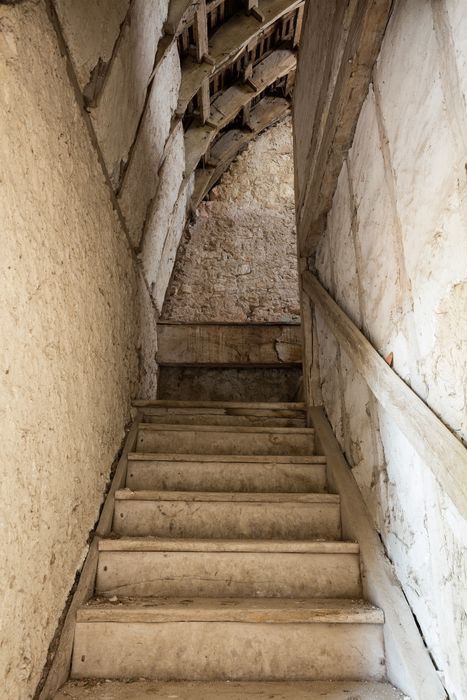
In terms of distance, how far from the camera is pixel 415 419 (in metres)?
1.32

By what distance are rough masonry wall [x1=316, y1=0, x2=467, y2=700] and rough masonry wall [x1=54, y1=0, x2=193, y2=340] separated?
1.10 m

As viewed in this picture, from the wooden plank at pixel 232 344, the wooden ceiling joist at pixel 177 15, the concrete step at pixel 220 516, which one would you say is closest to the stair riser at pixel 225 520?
the concrete step at pixel 220 516

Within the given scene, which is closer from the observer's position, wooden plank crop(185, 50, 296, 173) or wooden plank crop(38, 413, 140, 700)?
wooden plank crop(38, 413, 140, 700)

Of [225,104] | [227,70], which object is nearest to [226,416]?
[225,104]

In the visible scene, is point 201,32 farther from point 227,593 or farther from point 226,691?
point 226,691

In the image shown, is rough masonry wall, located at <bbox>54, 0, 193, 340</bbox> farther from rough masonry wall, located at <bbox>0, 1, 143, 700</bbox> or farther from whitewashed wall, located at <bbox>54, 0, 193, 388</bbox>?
rough masonry wall, located at <bbox>0, 1, 143, 700</bbox>

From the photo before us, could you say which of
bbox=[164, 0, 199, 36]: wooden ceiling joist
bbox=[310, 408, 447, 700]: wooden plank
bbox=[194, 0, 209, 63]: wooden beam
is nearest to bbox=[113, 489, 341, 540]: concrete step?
bbox=[310, 408, 447, 700]: wooden plank

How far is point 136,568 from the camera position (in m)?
1.77

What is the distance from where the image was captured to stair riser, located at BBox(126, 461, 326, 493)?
7.52 feet

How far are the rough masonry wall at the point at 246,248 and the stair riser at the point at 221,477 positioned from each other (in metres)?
3.02

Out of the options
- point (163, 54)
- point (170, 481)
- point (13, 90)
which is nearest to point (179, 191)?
point (163, 54)

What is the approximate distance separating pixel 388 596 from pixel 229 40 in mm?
4360

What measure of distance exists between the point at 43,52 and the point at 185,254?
4271 mm

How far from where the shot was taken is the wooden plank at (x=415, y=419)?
1.08 m
